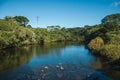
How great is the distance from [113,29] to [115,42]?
22.6 meters

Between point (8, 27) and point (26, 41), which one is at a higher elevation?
point (8, 27)

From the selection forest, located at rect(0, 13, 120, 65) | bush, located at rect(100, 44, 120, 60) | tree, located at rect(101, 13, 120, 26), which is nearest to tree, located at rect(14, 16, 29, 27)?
forest, located at rect(0, 13, 120, 65)

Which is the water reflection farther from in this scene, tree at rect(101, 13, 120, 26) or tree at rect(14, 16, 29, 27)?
tree at rect(14, 16, 29, 27)

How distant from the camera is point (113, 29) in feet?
225

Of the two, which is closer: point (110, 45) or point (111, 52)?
point (111, 52)

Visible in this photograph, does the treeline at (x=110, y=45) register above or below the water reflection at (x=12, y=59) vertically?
above

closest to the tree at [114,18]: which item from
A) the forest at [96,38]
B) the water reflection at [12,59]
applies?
the forest at [96,38]

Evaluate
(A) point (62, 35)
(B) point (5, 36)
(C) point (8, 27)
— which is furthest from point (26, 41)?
(A) point (62, 35)

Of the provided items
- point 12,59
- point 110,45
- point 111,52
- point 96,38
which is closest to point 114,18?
point 96,38

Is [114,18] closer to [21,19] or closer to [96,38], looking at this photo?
[96,38]

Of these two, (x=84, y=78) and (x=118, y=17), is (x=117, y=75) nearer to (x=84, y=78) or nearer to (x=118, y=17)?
(x=84, y=78)

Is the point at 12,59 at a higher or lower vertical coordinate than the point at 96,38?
lower

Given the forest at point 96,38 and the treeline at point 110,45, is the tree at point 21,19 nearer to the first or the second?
the forest at point 96,38

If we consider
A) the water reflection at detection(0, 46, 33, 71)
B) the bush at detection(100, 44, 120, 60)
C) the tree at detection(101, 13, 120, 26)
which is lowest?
the water reflection at detection(0, 46, 33, 71)
